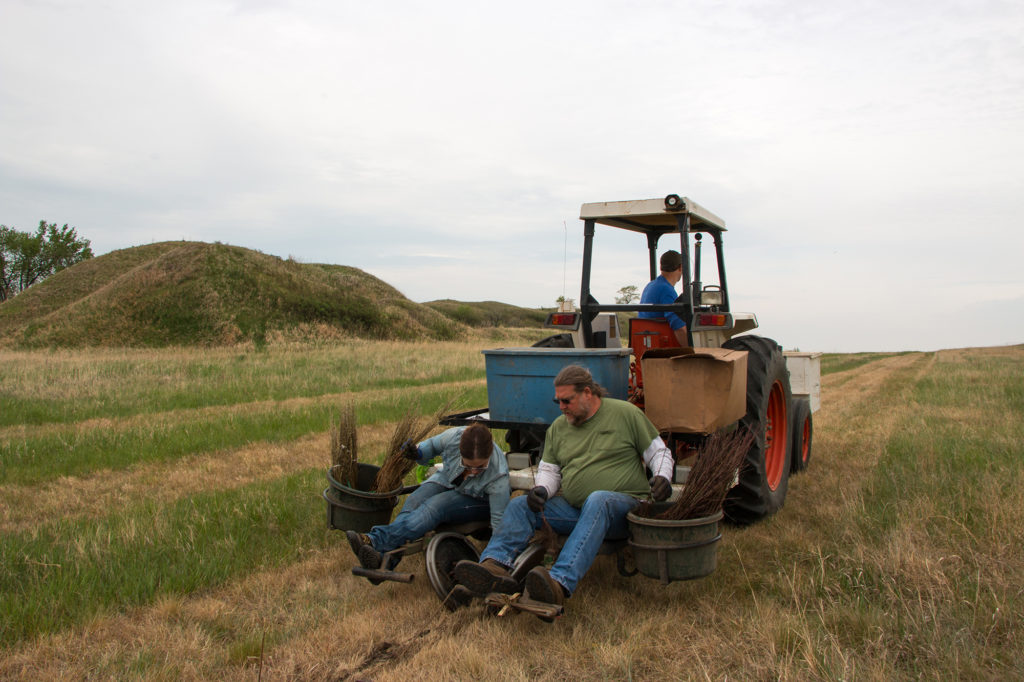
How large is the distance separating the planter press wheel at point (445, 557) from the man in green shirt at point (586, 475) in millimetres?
250

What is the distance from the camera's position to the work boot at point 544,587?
3.51 m

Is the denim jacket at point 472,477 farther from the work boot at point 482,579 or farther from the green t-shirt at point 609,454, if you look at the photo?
the work boot at point 482,579

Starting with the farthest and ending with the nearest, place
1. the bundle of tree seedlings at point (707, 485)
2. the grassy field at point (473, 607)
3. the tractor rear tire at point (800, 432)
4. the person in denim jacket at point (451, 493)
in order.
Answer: the tractor rear tire at point (800, 432)
the person in denim jacket at point (451, 493)
the bundle of tree seedlings at point (707, 485)
the grassy field at point (473, 607)

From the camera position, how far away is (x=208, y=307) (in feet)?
121

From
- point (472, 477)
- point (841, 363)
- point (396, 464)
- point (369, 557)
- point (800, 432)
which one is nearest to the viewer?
point (369, 557)

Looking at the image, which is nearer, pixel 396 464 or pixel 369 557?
pixel 369 557

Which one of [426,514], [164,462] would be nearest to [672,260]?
[426,514]

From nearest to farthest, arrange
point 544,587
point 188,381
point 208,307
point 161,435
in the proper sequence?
point 544,587
point 161,435
point 188,381
point 208,307

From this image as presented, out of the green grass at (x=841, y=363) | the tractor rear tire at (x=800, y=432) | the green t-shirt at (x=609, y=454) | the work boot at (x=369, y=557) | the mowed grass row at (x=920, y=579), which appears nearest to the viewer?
the mowed grass row at (x=920, y=579)

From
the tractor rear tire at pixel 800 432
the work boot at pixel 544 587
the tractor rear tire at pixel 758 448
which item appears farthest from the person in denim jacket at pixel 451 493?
the tractor rear tire at pixel 800 432

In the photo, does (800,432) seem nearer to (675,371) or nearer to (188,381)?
(675,371)

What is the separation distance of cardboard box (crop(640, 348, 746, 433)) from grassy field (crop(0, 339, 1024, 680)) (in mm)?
913

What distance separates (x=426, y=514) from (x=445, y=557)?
1.05ft

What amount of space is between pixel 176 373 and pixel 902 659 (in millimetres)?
17112
